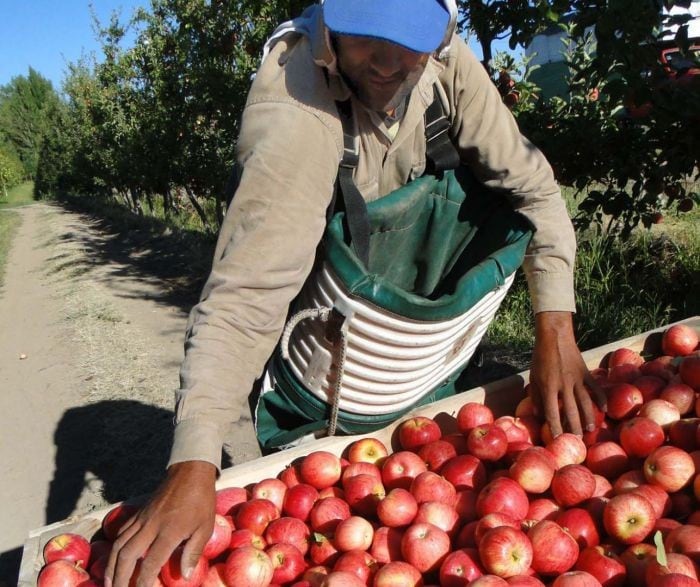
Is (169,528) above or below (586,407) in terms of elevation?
above

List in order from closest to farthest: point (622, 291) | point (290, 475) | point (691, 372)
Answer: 1. point (290, 475)
2. point (691, 372)
3. point (622, 291)

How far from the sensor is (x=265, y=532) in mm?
1750

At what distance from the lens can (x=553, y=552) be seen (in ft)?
5.06

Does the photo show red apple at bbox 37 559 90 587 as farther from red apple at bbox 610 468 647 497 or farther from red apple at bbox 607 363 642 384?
red apple at bbox 607 363 642 384

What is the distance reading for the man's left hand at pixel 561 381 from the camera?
6.64 ft

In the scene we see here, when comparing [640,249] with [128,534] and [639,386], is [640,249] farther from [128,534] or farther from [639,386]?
[128,534]

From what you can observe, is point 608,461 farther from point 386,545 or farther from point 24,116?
point 24,116

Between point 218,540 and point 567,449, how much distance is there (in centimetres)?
99

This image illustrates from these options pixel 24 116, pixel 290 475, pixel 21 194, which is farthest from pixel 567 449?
pixel 24 116

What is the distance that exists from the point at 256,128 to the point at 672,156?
293 centimetres

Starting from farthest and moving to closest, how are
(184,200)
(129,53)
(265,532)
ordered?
1. (184,200)
2. (129,53)
3. (265,532)

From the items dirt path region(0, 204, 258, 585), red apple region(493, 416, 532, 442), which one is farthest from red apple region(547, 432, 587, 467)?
dirt path region(0, 204, 258, 585)

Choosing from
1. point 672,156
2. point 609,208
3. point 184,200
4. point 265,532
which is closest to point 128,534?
point 265,532

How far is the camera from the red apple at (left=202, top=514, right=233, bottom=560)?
1641mm
